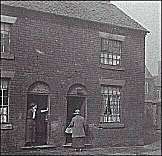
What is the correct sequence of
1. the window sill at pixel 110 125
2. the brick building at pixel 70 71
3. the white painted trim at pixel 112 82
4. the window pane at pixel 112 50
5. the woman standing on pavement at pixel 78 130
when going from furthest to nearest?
the window pane at pixel 112 50 → the white painted trim at pixel 112 82 → the window sill at pixel 110 125 → the woman standing on pavement at pixel 78 130 → the brick building at pixel 70 71

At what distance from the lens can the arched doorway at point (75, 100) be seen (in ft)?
65.3

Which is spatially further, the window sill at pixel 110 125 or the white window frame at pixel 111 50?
the white window frame at pixel 111 50

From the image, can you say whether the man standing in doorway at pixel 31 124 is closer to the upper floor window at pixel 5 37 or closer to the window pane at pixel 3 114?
the window pane at pixel 3 114

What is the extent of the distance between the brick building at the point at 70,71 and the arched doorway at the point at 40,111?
5 centimetres

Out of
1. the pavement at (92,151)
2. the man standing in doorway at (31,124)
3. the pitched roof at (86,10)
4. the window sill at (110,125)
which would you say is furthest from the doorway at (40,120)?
the pitched roof at (86,10)

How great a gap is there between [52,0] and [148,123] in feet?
39.9

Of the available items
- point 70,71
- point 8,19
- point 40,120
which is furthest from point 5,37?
point 40,120

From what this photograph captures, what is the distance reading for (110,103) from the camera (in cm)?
2122

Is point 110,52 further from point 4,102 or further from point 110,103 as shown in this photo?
point 4,102

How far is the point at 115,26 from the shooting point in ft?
70.8

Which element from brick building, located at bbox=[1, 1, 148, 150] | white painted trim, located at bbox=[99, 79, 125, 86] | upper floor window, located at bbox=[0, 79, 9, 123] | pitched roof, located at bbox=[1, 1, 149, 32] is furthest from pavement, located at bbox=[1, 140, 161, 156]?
pitched roof, located at bbox=[1, 1, 149, 32]

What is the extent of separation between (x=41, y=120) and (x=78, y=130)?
2.00 meters

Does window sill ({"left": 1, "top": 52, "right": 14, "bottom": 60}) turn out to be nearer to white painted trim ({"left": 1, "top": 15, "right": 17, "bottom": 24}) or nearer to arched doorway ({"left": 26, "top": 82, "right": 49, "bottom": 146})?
white painted trim ({"left": 1, "top": 15, "right": 17, "bottom": 24})

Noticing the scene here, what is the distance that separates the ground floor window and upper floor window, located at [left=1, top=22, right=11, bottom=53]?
18.4 feet
